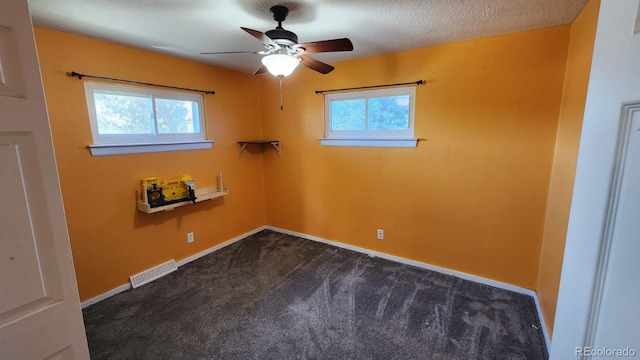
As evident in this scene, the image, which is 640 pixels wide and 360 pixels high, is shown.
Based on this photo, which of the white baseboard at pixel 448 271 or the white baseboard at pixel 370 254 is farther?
the white baseboard at pixel 370 254

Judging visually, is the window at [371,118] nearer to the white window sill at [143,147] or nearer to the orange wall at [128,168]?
the orange wall at [128,168]

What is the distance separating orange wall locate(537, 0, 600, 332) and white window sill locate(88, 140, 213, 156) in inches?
132

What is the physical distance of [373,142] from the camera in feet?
10.1

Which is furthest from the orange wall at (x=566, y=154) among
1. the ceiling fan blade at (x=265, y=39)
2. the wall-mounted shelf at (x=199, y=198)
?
the wall-mounted shelf at (x=199, y=198)

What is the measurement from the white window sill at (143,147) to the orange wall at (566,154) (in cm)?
334

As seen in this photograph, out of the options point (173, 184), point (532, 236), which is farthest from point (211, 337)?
point (532, 236)

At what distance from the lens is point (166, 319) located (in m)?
2.21

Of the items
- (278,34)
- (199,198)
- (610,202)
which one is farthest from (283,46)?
(199,198)

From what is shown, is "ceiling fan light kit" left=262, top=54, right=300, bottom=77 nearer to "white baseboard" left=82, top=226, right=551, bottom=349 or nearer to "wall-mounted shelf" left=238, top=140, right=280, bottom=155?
"wall-mounted shelf" left=238, top=140, right=280, bottom=155

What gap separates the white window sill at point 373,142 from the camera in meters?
2.86

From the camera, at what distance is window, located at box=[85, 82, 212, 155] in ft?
7.88

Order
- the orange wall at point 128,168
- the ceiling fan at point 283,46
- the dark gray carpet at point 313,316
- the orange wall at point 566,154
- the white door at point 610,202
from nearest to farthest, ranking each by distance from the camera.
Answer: the white door at point 610,202 < the orange wall at point 566,154 < the ceiling fan at point 283,46 < the dark gray carpet at point 313,316 < the orange wall at point 128,168

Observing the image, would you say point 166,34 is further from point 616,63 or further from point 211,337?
point 616,63

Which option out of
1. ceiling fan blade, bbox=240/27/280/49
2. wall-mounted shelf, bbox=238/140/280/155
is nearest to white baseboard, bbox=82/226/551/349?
wall-mounted shelf, bbox=238/140/280/155
